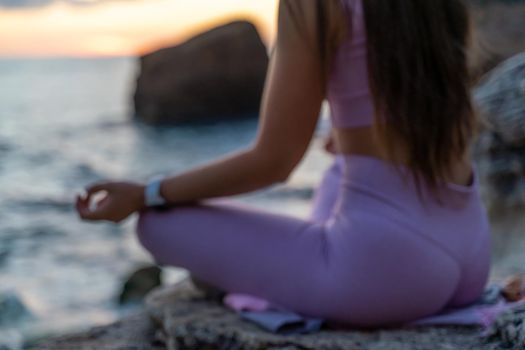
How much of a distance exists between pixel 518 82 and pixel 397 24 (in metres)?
1.06

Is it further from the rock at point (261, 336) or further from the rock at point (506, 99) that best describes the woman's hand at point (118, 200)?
the rock at point (506, 99)

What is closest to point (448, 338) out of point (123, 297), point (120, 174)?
point (123, 297)

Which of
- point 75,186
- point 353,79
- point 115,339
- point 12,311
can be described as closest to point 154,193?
point 115,339

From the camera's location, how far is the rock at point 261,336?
5.99 ft

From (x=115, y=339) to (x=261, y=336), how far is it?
556 millimetres

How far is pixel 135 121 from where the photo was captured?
15.5 meters

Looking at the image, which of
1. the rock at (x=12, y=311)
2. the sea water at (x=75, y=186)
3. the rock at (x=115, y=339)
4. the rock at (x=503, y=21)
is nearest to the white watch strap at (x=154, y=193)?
the rock at (x=115, y=339)

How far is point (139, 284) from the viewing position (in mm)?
4105

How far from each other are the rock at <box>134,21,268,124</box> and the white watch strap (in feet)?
43.4

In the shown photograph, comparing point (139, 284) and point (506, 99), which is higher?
point (506, 99)

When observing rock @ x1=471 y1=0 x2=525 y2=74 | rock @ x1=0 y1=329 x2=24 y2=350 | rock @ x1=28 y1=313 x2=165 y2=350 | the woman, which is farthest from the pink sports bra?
rock @ x1=471 y1=0 x2=525 y2=74

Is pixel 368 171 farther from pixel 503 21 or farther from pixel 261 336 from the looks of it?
pixel 503 21

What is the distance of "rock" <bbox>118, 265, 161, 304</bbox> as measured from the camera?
4.04 m

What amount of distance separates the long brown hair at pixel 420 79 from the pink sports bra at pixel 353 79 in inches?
0.8
